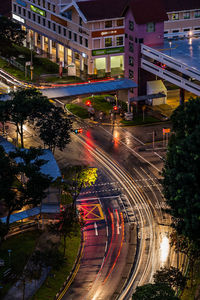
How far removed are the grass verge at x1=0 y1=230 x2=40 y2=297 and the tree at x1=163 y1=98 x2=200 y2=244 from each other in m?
22.3

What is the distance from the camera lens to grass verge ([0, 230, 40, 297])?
86.6 meters

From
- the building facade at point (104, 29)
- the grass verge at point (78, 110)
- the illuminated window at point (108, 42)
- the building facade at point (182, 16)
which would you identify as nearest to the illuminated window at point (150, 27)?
the building facade at point (104, 29)

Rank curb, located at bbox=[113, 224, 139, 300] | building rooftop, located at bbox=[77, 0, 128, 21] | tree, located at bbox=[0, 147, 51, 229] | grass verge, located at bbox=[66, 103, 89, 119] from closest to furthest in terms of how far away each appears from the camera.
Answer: curb, located at bbox=[113, 224, 139, 300], tree, located at bbox=[0, 147, 51, 229], grass verge, located at bbox=[66, 103, 89, 119], building rooftop, located at bbox=[77, 0, 128, 21]

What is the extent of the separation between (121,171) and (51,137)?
14749mm

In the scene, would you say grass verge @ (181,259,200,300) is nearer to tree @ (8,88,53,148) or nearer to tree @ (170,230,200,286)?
tree @ (170,230,200,286)

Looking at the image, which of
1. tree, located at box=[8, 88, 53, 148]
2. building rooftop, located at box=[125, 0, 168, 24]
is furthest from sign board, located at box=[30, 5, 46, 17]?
tree, located at box=[8, 88, 53, 148]

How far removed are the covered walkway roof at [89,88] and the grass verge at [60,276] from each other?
A: 1990 inches

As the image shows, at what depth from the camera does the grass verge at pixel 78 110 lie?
147000 mm

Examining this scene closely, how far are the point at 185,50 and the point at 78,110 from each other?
30.3 meters

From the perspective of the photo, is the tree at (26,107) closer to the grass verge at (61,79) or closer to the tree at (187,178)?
the tree at (187,178)

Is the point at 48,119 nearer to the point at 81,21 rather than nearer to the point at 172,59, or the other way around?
the point at 172,59

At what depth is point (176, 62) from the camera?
141 meters

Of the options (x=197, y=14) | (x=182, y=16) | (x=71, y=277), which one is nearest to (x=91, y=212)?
(x=71, y=277)

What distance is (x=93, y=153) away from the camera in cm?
12606
